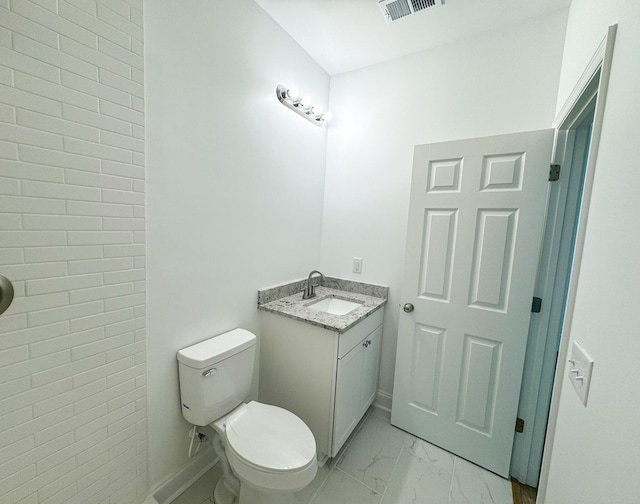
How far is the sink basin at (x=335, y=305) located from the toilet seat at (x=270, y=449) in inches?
30.1

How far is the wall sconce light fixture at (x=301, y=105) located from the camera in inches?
65.5

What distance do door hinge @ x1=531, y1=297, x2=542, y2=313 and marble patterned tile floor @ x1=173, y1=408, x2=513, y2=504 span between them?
100 cm

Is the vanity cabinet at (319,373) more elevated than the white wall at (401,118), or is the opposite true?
the white wall at (401,118)

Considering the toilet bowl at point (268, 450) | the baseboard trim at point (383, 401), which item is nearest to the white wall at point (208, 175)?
the toilet bowl at point (268, 450)

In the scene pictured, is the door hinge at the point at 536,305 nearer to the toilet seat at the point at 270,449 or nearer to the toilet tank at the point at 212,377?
the toilet seat at the point at 270,449

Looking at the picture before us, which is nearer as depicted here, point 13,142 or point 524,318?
point 13,142

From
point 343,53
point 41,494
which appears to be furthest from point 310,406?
point 343,53

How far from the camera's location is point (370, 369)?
187 centimetres

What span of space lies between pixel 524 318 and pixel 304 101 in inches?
73.7

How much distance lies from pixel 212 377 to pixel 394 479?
1.17m

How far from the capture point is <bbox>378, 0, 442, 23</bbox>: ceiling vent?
1393 mm

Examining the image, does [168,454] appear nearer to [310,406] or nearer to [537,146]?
[310,406]

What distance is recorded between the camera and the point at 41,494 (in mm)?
904

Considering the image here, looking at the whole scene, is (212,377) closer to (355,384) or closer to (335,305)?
(355,384)
